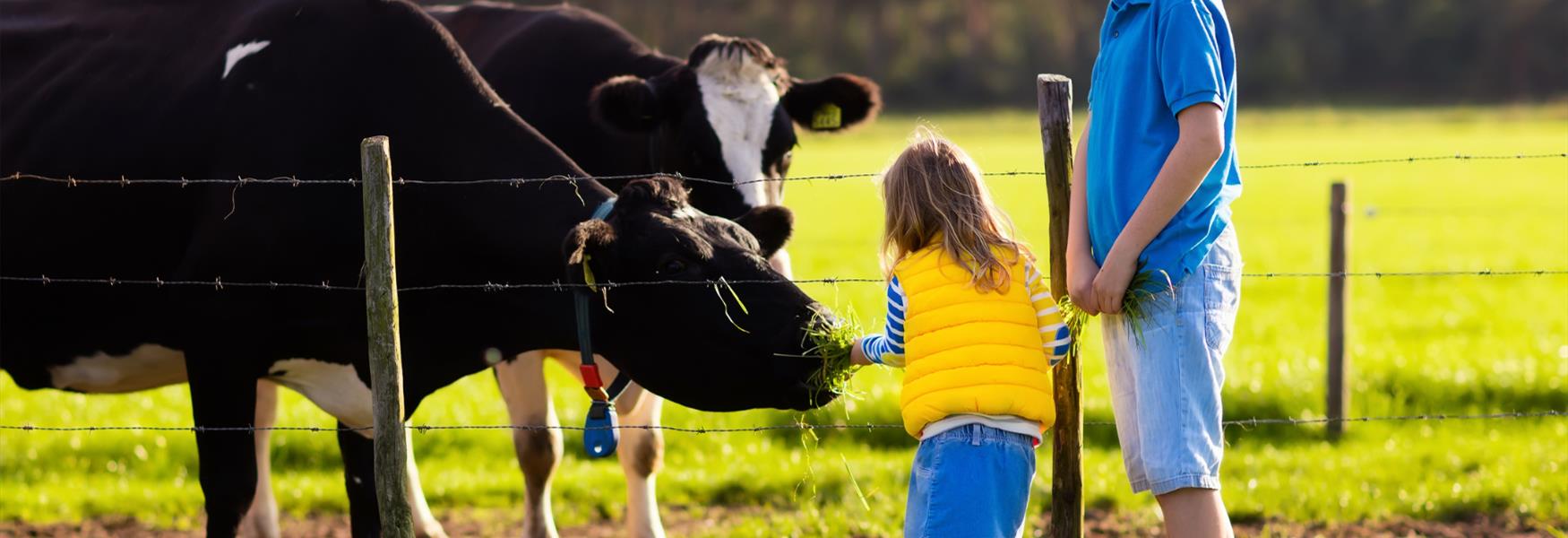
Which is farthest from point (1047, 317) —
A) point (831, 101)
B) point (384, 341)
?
point (831, 101)

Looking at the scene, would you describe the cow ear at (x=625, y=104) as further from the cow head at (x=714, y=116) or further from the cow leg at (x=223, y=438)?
the cow leg at (x=223, y=438)

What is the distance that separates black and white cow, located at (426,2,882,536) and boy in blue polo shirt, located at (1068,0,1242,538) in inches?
97.3

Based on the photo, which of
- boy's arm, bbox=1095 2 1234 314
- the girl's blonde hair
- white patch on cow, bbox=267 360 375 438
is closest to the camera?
boy's arm, bbox=1095 2 1234 314

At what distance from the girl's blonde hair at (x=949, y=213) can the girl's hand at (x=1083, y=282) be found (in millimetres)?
136

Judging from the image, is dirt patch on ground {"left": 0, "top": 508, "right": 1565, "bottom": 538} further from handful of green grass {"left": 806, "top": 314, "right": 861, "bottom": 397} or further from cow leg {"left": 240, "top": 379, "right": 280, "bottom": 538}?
handful of green grass {"left": 806, "top": 314, "right": 861, "bottom": 397}

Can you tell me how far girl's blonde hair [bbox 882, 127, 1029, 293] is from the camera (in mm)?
3805

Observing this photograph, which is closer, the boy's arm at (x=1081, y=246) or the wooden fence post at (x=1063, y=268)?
the boy's arm at (x=1081, y=246)

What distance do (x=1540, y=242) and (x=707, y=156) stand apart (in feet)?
52.2

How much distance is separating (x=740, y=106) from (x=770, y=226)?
2219 millimetres

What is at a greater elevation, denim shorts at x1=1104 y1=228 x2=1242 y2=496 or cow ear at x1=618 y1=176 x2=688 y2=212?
cow ear at x1=618 y1=176 x2=688 y2=212

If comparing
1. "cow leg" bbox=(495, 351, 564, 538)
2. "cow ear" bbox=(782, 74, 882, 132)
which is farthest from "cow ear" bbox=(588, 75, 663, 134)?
"cow leg" bbox=(495, 351, 564, 538)

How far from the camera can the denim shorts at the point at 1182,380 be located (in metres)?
3.58

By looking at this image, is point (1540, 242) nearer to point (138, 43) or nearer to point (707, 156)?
point (707, 156)

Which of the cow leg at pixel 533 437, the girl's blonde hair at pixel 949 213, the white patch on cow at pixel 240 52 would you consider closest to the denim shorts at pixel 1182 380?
the girl's blonde hair at pixel 949 213
